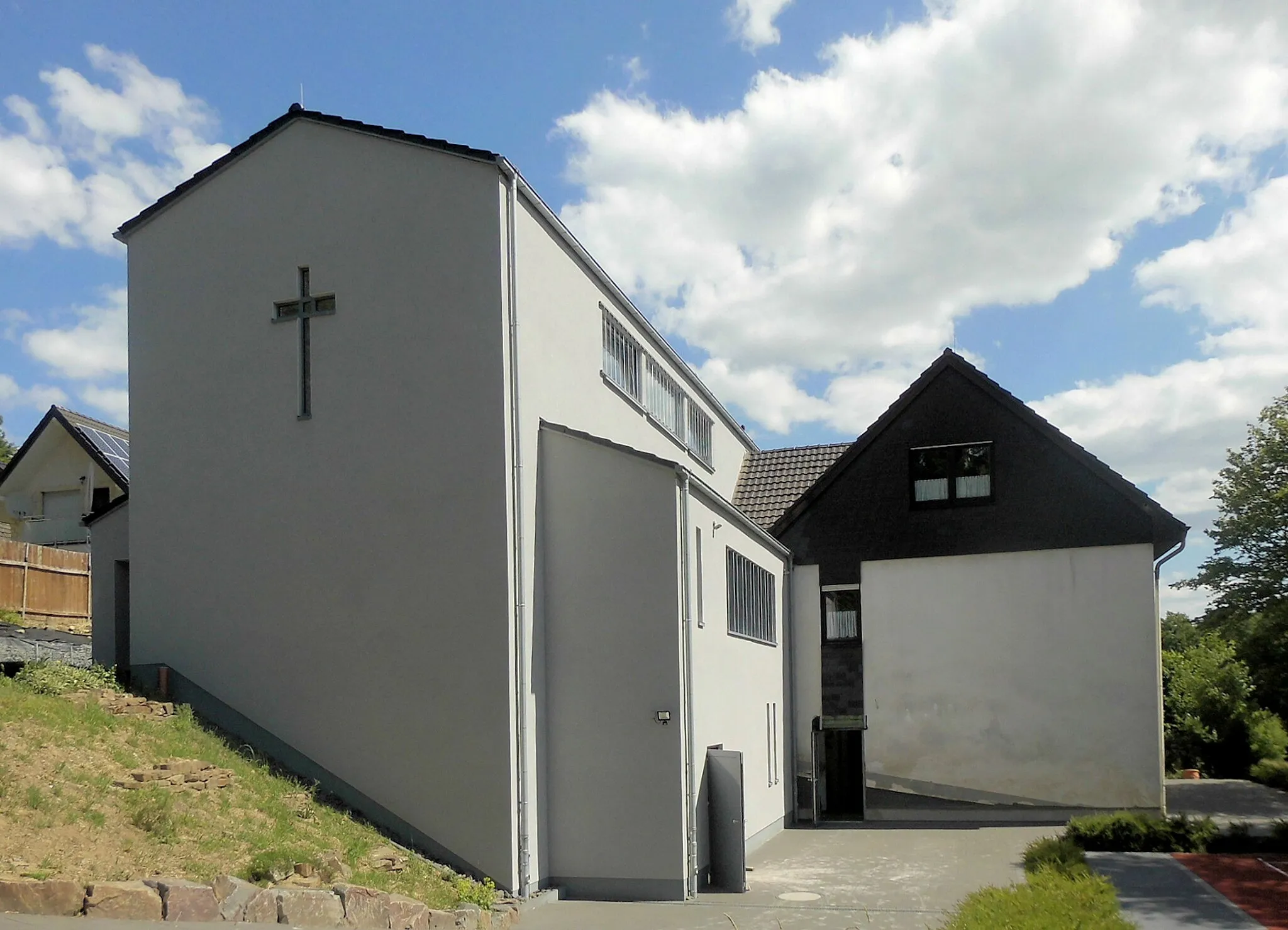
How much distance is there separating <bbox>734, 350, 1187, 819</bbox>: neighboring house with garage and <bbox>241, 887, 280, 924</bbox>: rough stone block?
15896mm

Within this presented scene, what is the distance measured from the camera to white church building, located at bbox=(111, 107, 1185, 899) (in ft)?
50.0

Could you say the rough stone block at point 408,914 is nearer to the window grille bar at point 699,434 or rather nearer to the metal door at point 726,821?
the metal door at point 726,821

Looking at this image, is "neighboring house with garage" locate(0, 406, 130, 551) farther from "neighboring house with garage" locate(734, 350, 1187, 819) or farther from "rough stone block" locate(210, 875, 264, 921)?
"rough stone block" locate(210, 875, 264, 921)

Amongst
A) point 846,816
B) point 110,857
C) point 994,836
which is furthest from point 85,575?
point 994,836

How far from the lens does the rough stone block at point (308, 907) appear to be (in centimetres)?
1023

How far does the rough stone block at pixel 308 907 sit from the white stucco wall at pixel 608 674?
5000 millimetres

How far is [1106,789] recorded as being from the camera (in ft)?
75.7

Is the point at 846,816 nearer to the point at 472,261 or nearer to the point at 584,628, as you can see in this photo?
the point at 584,628

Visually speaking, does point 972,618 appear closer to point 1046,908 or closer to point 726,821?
point 726,821

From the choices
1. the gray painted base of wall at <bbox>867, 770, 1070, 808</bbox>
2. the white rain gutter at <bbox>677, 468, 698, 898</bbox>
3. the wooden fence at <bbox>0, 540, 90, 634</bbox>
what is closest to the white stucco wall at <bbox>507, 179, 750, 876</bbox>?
the white rain gutter at <bbox>677, 468, 698, 898</bbox>

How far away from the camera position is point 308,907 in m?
10.5

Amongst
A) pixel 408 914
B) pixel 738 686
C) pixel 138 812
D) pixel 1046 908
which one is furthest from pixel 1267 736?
pixel 138 812

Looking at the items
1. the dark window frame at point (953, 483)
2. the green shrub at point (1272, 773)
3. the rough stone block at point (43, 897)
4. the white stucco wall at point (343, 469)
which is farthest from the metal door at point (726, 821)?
the green shrub at point (1272, 773)

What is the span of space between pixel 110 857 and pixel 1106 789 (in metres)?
19.3
